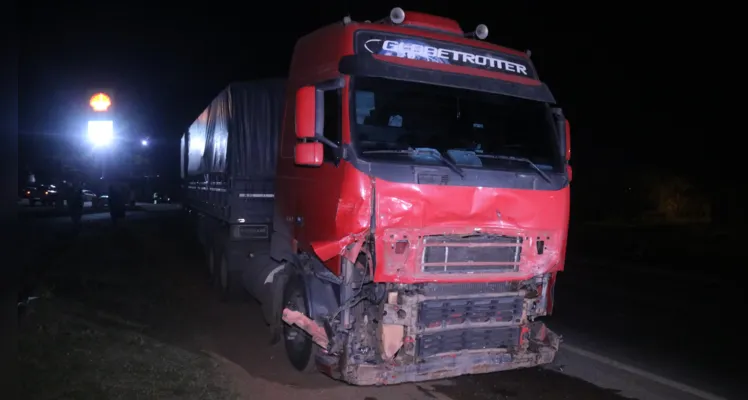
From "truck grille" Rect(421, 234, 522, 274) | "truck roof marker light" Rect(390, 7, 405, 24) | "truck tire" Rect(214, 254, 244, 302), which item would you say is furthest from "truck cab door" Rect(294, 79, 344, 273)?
"truck tire" Rect(214, 254, 244, 302)

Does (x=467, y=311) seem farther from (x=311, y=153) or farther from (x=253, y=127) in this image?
(x=253, y=127)

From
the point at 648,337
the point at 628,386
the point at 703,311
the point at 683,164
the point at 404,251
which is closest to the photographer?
the point at 404,251

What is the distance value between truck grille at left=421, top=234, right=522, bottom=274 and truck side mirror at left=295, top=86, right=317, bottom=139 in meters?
1.41

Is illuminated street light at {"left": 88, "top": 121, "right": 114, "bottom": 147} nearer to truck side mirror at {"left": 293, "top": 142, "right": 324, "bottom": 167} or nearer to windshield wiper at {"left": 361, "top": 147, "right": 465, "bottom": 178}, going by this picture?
truck side mirror at {"left": 293, "top": 142, "right": 324, "bottom": 167}

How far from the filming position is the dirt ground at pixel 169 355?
19.0 feet

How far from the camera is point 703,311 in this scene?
10.8m

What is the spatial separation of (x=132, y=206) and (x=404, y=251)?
36273 mm

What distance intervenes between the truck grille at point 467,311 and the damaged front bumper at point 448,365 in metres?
0.30

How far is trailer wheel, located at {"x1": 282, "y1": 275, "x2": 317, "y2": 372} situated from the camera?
646 cm

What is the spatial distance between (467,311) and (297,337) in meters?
2.13

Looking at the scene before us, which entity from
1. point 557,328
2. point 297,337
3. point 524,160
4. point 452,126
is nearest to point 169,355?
point 297,337

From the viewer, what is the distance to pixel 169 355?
265 inches

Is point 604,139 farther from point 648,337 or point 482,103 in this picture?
point 482,103

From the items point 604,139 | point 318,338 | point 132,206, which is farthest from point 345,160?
point 132,206
